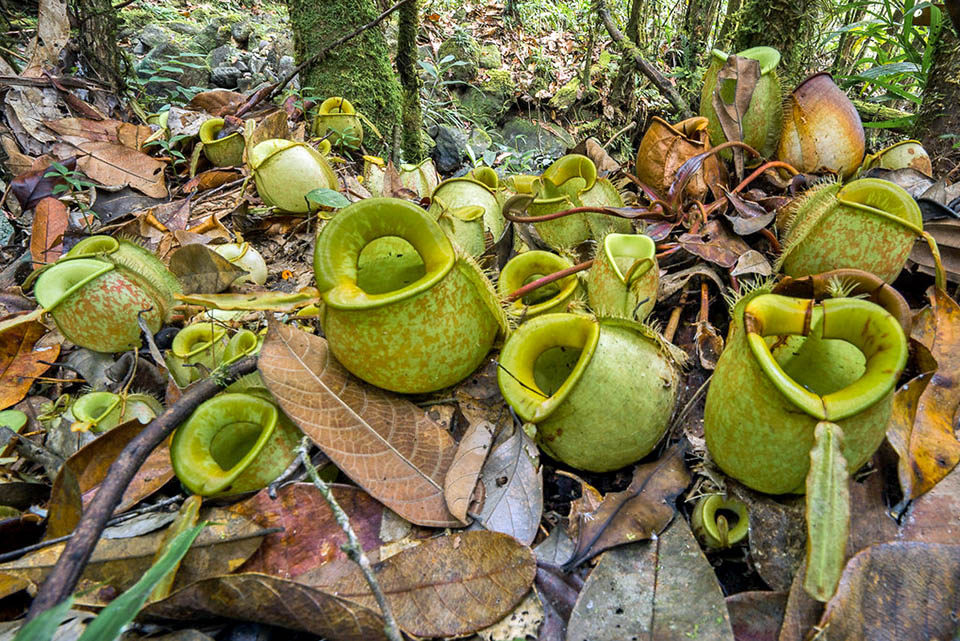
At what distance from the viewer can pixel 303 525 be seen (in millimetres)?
1078

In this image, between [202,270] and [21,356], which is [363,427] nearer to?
[202,270]

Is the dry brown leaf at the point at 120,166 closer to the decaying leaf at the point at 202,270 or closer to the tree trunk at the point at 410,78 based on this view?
the decaying leaf at the point at 202,270

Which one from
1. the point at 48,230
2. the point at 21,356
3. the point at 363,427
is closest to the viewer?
the point at 363,427

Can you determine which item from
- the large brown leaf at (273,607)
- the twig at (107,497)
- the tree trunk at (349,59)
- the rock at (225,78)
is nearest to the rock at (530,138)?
the tree trunk at (349,59)

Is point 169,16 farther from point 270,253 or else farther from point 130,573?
point 130,573

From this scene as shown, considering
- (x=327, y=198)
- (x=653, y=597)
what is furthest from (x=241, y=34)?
(x=653, y=597)

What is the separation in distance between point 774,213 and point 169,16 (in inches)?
276

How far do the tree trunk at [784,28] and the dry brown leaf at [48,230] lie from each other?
10.6 ft

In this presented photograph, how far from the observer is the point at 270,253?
2.30 m

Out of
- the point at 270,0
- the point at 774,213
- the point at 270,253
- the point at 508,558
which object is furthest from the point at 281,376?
the point at 270,0

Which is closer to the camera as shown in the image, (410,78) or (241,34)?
(410,78)

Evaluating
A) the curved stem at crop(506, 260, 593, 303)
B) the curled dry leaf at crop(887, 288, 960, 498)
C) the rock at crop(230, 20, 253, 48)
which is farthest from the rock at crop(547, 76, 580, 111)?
the curled dry leaf at crop(887, 288, 960, 498)

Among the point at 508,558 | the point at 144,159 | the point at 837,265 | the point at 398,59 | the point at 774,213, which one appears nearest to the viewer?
the point at 508,558

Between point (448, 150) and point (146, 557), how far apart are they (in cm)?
336
